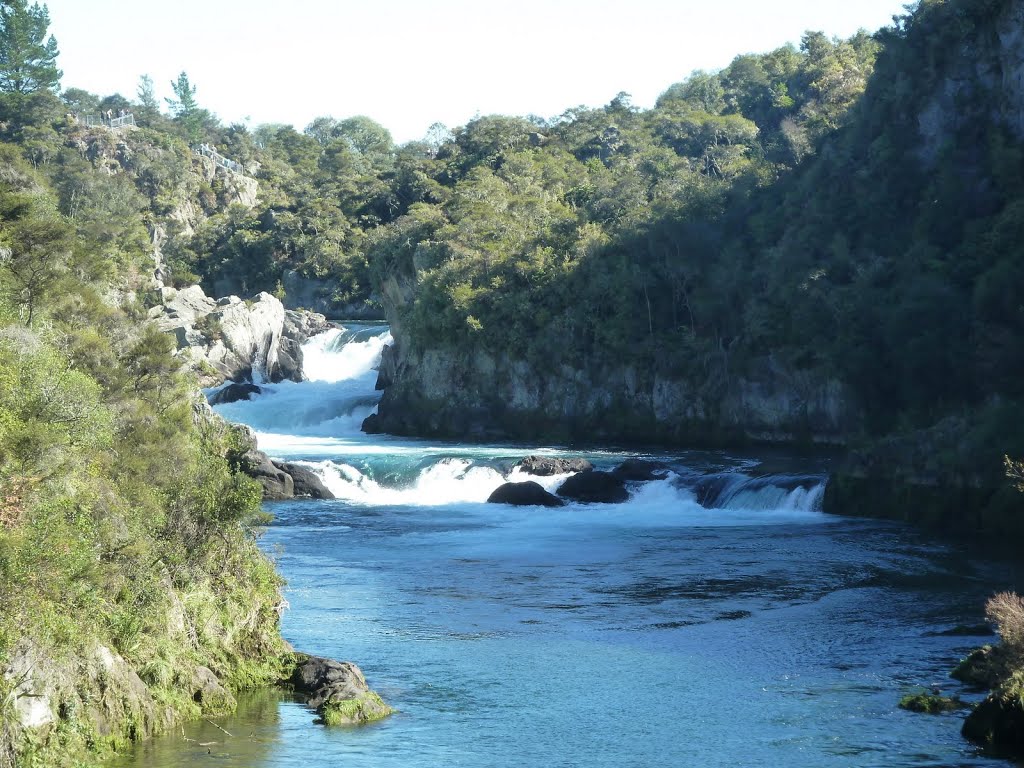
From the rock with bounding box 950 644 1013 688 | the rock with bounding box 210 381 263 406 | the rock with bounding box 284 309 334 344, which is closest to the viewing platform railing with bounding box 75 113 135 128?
the rock with bounding box 284 309 334 344

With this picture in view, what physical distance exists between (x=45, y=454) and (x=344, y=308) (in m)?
79.3

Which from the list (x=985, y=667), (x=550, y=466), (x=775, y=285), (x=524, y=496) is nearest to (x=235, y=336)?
(x=550, y=466)

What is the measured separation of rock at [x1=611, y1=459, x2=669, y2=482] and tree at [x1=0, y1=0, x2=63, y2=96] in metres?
83.7

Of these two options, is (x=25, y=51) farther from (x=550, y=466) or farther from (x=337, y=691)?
(x=337, y=691)

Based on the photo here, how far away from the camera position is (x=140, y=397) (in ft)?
86.8

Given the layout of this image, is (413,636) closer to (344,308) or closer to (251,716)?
(251,716)

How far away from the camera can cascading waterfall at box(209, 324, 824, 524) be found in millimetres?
41250

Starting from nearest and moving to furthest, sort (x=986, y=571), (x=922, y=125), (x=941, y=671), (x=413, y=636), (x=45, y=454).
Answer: (x=45, y=454) < (x=941, y=671) < (x=413, y=636) < (x=986, y=571) < (x=922, y=125)

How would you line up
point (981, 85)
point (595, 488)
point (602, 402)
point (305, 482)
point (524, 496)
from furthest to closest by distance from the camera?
point (602, 402) → point (981, 85) → point (305, 482) → point (595, 488) → point (524, 496)

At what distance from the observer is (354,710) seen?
18938 mm

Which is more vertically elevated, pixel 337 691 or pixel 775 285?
pixel 775 285

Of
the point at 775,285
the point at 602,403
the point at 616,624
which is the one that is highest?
the point at 775,285

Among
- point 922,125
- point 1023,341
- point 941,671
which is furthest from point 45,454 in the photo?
point 922,125

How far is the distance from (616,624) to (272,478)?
71.5 ft
